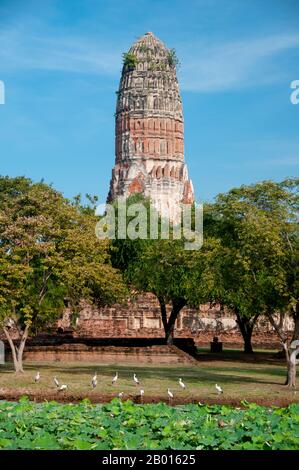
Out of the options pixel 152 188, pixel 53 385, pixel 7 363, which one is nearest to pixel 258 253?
pixel 53 385

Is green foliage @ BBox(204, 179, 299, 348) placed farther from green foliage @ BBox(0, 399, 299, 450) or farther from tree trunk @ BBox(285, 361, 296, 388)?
green foliage @ BBox(0, 399, 299, 450)

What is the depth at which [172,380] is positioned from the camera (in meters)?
27.7

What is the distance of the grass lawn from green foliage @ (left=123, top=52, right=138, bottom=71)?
185ft

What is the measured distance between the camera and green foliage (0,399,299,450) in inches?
501

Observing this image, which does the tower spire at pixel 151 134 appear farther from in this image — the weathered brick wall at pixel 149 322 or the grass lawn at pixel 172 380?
the grass lawn at pixel 172 380

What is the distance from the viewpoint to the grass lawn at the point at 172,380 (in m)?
21.7

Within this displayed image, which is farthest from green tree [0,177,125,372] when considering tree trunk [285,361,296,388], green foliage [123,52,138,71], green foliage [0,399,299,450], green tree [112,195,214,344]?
green foliage [123,52,138,71]

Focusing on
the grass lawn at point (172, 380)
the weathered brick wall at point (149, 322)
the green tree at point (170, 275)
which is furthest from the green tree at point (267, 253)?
the weathered brick wall at point (149, 322)

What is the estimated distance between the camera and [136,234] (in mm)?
48594

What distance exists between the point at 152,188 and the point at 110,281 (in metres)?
52.0

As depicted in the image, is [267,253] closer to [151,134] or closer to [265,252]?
[265,252]

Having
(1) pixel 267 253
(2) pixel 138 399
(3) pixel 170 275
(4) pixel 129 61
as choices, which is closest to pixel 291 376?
(1) pixel 267 253

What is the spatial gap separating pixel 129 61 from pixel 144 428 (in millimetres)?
79930
